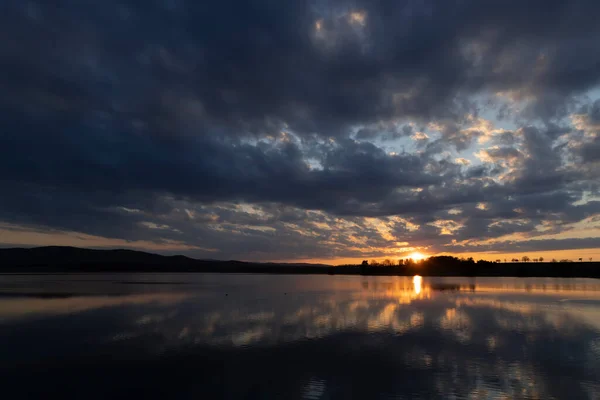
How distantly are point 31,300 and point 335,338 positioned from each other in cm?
4869

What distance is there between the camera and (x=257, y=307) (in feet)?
162

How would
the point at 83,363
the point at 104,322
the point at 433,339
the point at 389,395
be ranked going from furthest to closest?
1. the point at 104,322
2. the point at 433,339
3. the point at 83,363
4. the point at 389,395

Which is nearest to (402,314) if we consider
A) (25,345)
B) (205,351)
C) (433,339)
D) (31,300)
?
(433,339)

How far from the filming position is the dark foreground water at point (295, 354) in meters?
18.5

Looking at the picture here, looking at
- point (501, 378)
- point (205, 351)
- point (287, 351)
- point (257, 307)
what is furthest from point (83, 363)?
point (257, 307)

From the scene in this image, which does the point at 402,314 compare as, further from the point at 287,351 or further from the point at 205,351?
the point at 205,351

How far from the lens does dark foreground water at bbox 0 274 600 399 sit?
18531 millimetres

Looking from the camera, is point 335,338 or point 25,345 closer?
point 25,345

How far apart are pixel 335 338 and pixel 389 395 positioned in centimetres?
1295

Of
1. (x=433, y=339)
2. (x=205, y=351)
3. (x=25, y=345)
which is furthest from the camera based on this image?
(x=433, y=339)

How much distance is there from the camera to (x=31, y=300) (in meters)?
55.6

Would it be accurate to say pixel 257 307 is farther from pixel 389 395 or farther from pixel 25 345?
pixel 389 395

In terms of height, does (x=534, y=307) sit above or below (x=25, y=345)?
above

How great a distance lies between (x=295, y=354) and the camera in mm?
25250
